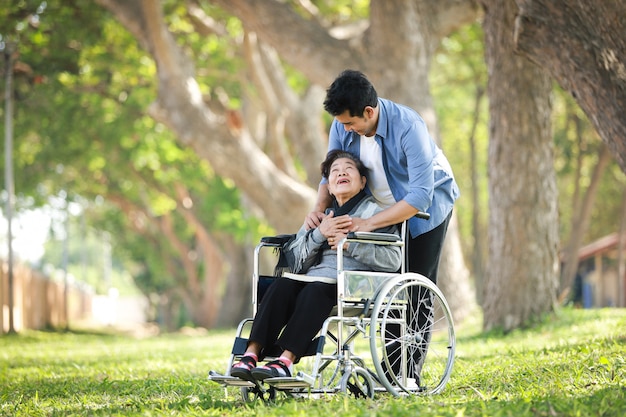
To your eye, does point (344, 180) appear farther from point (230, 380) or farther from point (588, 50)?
point (588, 50)

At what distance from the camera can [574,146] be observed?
24.8 meters

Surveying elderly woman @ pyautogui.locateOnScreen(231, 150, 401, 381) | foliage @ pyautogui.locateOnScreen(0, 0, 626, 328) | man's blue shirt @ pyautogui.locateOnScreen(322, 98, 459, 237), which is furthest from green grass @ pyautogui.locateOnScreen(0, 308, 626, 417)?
foliage @ pyautogui.locateOnScreen(0, 0, 626, 328)

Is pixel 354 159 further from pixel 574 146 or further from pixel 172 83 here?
pixel 574 146

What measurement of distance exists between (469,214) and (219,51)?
16.6m

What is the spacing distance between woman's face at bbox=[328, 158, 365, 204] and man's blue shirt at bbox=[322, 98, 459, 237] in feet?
0.54

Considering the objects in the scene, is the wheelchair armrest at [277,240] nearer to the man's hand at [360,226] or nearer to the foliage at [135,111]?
the man's hand at [360,226]

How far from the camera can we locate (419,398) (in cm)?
522

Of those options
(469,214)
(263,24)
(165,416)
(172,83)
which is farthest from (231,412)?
(469,214)

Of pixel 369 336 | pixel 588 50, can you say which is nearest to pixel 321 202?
pixel 369 336

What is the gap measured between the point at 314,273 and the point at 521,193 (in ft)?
21.2

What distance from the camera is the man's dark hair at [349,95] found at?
17.6ft

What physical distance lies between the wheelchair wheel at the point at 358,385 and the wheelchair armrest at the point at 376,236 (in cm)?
68

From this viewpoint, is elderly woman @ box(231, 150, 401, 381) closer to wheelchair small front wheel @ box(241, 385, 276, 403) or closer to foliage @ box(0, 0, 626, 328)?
wheelchair small front wheel @ box(241, 385, 276, 403)

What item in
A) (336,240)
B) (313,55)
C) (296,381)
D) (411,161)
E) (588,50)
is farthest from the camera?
(313,55)
